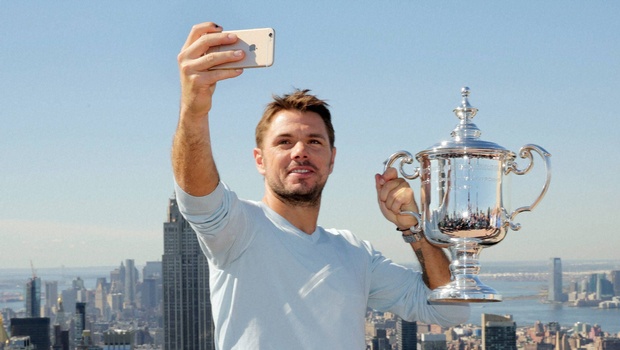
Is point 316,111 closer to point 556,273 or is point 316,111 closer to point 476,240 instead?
→ point 476,240

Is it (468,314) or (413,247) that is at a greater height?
(413,247)

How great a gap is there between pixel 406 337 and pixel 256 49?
27.8 meters

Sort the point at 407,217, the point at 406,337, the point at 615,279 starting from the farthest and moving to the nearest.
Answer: the point at 406,337, the point at 615,279, the point at 407,217

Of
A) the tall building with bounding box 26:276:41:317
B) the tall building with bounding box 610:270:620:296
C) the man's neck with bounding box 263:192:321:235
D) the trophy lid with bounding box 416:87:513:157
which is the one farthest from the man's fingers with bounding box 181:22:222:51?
the tall building with bounding box 26:276:41:317

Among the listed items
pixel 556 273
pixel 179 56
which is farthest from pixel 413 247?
pixel 556 273

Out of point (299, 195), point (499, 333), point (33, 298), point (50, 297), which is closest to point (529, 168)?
point (299, 195)

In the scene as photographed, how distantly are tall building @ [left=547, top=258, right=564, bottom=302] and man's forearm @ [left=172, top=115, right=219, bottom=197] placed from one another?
66.0 ft

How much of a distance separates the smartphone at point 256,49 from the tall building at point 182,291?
147 feet

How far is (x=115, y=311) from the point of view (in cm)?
4812

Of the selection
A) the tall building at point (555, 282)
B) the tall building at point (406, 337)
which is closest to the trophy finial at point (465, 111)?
the tall building at point (555, 282)

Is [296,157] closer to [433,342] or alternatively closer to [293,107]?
[293,107]

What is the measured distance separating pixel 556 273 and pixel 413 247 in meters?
20.6

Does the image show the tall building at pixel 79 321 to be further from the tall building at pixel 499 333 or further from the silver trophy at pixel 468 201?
the silver trophy at pixel 468 201

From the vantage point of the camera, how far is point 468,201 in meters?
2.45
